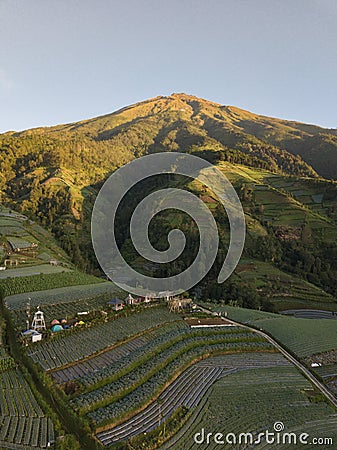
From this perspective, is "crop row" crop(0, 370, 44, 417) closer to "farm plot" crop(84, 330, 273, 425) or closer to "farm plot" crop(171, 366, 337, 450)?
"farm plot" crop(84, 330, 273, 425)

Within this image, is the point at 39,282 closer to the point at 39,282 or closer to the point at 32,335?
the point at 39,282

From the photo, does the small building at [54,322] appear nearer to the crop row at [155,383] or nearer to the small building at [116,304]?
the small building at [116,304]

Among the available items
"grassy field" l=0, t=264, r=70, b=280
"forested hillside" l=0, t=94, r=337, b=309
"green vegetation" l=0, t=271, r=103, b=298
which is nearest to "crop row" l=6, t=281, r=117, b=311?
"green vegetation" l=0, t=271, r=103, b=298

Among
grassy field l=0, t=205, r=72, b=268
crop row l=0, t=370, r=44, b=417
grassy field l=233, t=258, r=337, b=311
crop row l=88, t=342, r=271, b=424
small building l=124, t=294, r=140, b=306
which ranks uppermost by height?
grassy field l=0, t=205, r=72, b=268

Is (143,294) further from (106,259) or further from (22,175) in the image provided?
(22,175)

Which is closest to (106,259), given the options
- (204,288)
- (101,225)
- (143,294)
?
(101,225)
